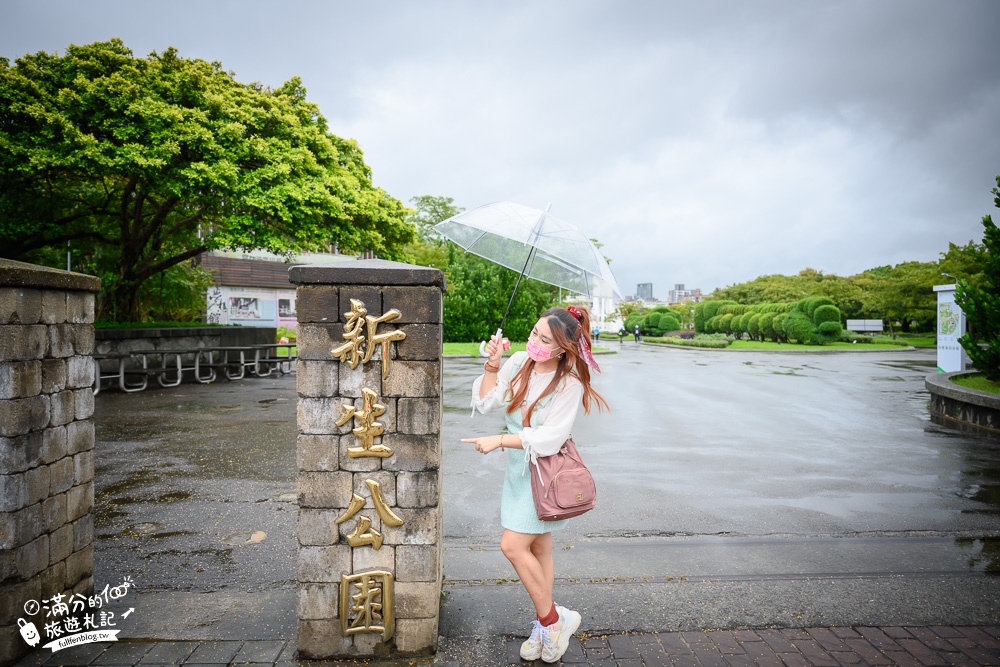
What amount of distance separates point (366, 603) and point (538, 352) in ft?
5.35

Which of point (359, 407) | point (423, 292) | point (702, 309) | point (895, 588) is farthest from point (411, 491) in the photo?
point (702, 309)

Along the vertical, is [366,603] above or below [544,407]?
below

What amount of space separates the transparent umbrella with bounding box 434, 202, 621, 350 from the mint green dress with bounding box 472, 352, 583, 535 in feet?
2.45

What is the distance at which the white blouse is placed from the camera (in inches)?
115

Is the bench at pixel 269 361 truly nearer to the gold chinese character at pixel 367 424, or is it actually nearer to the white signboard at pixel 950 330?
the gold chinese character at pixel 367 424

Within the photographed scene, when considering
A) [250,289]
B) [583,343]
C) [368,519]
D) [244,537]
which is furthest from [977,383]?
[250,289]

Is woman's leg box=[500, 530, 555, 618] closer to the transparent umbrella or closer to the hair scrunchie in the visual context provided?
the hair scrunchie

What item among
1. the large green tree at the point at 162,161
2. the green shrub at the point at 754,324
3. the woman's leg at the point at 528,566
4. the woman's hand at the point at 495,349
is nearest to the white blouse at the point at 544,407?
the woman's hand at the point at 495,349

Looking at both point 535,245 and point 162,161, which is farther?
point 162,161

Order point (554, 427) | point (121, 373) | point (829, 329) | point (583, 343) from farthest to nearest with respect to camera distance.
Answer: point (829, 329) < point (121, 373) < point (583, 343) < point (554, 427)

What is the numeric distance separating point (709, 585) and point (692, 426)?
643 centimetres

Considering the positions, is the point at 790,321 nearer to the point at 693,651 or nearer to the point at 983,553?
the point at 983,553

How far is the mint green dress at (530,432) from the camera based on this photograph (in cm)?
293

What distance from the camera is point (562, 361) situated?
3.07 meters
